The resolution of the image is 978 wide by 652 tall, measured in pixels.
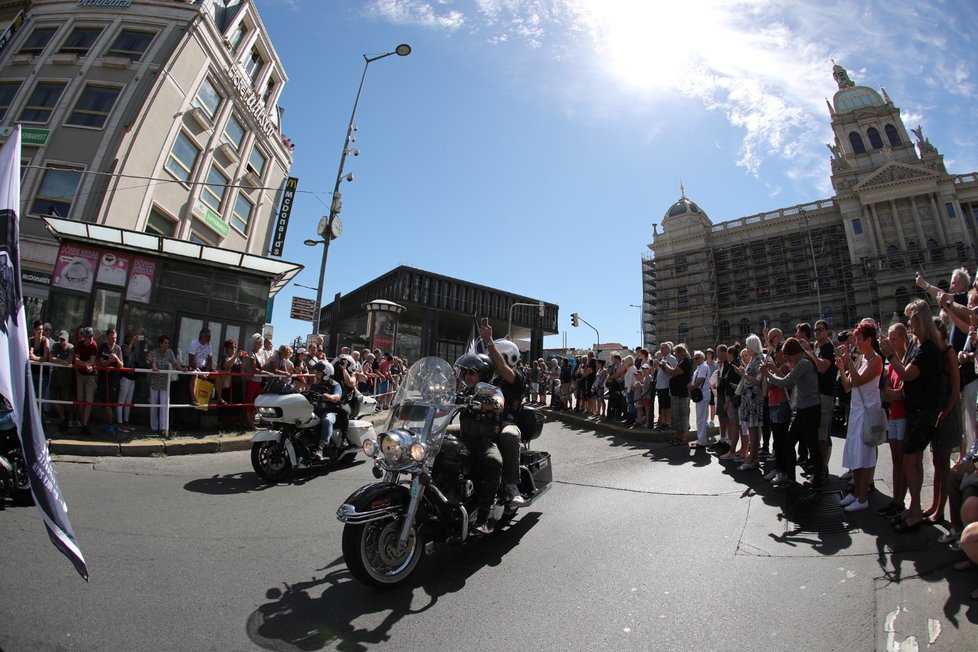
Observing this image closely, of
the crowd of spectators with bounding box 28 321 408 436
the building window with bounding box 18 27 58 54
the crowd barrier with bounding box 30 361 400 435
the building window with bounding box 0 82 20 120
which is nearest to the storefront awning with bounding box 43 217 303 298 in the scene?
the crowd of spectators with bounding box 28 321 408 436

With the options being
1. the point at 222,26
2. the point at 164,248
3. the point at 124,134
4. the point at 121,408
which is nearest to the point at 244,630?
the point at 121,408

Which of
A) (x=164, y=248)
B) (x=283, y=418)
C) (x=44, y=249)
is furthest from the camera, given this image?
(x=44, y=249)

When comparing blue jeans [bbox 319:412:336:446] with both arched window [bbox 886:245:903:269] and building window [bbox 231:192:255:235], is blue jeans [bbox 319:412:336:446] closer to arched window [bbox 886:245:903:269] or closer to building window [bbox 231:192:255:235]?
building window [bbox 231:192:255:235]

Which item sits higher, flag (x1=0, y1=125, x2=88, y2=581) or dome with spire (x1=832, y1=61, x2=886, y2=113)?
dome with spire (x1=832, y1=61, x2=886, y2=113)

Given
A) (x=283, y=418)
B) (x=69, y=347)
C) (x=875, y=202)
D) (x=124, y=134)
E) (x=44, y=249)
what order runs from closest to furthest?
(x=283, y=418) < (x=69, y=347) < (x=44, y=249) < (x=124, y=134) < (x=875, y=202)

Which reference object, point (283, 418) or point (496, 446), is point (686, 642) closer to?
point (496, 446)

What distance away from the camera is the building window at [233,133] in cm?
2417

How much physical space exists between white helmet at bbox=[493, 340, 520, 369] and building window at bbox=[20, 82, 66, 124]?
83.4 feet

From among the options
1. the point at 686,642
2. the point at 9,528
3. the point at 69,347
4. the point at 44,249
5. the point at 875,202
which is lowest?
the point at 686,642

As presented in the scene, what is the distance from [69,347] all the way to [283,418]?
523 centimetres

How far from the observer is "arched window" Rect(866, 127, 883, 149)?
2643 inches

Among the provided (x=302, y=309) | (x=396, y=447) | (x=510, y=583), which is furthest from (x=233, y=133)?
(x=510, y=583)

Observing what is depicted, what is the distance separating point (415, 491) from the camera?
3230mm

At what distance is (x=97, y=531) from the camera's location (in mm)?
3889
